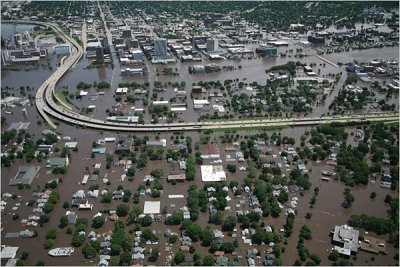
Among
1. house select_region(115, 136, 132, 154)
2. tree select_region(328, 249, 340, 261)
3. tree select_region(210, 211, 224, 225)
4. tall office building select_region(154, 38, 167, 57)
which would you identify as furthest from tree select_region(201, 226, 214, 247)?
tall office building select_region(154, 38, 167, 57)

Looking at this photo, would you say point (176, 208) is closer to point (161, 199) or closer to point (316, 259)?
point (161, 199)

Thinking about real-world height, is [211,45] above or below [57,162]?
above

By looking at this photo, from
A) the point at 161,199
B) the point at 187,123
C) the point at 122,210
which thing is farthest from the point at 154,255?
the point at 187,123

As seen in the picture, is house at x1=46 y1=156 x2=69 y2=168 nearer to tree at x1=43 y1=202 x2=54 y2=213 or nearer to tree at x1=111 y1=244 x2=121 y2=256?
tree at x1=43 y1=202 x2=54 y2=213

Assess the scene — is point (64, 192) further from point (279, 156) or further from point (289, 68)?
point (289, 68)

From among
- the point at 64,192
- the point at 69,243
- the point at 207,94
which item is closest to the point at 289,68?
the point at 207,94
